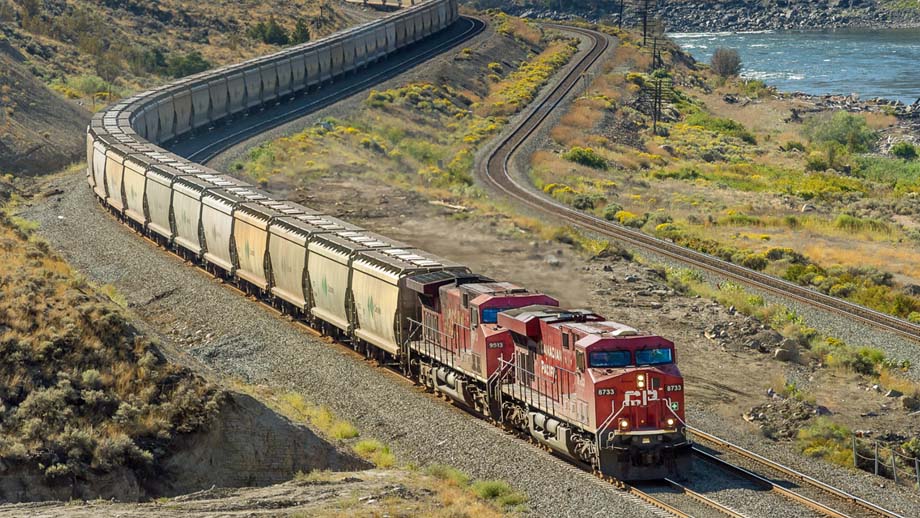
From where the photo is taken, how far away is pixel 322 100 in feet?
267

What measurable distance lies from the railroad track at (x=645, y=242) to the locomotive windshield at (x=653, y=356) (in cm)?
1631

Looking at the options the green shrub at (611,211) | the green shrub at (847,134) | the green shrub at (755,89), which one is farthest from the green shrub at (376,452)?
the green shrub at (755,89)

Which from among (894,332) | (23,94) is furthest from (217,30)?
(894,332)

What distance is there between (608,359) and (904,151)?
69954 mm

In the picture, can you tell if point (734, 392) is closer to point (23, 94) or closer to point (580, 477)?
point (580, 477)

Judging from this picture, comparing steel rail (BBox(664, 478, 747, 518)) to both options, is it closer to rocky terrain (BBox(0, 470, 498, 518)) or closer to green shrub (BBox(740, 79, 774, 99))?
rocky terrain (BBox(0, 470, 498, 518))

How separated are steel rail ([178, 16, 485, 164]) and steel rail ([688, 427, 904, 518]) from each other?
4032 cm

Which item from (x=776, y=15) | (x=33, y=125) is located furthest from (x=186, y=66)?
(x=776, y=15)

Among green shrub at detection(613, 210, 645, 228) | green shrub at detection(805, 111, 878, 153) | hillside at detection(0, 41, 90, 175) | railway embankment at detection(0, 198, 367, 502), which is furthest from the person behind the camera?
green shrub at detection(805, 111, 878, 153)

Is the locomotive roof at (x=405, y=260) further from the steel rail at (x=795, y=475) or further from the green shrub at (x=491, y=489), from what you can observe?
the green shrub at (x=491, y=489)

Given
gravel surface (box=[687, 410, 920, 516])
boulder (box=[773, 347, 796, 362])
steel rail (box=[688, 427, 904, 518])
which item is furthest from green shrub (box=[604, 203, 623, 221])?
steel rail (box=[688, 427, 904, 518])

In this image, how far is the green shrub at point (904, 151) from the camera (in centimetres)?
8556

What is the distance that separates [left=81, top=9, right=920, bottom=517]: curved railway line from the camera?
886 inches

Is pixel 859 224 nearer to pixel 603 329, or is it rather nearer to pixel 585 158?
pixel 585 158
